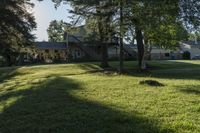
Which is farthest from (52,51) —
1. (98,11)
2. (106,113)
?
(106,113)

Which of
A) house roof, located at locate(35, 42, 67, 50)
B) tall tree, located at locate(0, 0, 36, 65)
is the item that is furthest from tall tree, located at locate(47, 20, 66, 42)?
tall tree, located at locate(0, 0, 36, 65)

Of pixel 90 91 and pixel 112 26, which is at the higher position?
pixel 112 26

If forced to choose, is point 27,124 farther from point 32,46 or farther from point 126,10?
point 32,46

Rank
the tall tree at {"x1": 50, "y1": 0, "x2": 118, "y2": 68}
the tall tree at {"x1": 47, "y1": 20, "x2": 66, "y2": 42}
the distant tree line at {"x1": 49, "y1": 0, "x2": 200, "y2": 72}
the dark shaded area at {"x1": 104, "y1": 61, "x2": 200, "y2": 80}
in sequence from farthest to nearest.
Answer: the tall tree at {"x1": 47, "y1": 20, "x2": 66, "y2": 42} < the tall tree at {"x1": 50, "y1": 0, "x2": 118, "y2": 68} < the dark shaded area at {"x1": 104, "y1": 61, "x2": 200, "y2": 80} < the distant tree line at {"x1": 49, "y1": 0, "x2": 200, "y2": 72}

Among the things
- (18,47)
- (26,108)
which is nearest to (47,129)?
(26,108)

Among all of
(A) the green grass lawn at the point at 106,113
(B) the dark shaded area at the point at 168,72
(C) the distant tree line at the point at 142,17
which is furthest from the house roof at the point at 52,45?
(A) the green grass lawn at the point at 106,113

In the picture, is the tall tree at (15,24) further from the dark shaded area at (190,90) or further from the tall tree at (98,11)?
the dark shaded area at (190,90)

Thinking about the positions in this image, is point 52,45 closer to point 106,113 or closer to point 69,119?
point 106,113

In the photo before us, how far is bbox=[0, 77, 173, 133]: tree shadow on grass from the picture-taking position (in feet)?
28.4

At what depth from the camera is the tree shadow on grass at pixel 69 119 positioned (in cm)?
866

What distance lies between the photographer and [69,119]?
9.70m

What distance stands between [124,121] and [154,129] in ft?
3.40

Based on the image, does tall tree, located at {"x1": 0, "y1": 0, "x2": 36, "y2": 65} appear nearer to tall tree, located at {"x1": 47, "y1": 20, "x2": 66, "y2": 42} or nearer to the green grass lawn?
the green grass lawn

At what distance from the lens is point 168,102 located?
11531 mm
